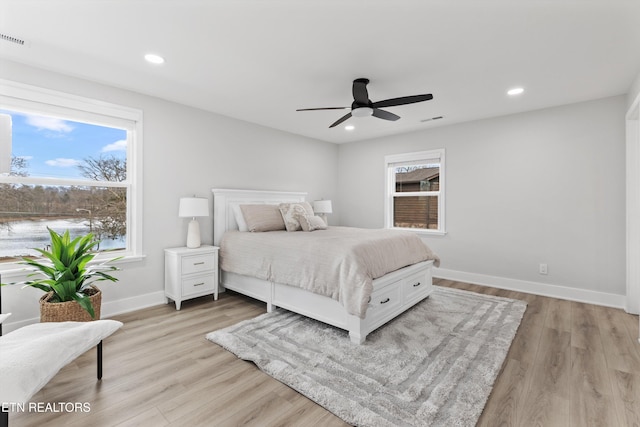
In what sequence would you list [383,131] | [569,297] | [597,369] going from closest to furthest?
1. [597,369]
2. [569,297]
3. [383,131]

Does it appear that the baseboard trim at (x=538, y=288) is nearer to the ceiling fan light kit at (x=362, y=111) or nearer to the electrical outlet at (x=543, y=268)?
the electrical outlet at (x=543, y=268)

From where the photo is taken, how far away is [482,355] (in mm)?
2287

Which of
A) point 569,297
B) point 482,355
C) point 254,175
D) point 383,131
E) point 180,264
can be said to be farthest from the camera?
point 383,131

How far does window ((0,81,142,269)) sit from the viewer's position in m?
2.67

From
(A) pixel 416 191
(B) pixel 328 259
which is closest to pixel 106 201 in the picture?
(B) pixel 328 259

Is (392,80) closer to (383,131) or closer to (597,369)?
(383,131)

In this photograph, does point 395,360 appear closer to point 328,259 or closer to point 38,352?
point 328,259

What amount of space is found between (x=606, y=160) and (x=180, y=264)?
5045 mm

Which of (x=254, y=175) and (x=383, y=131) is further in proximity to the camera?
(x=383, y=131)

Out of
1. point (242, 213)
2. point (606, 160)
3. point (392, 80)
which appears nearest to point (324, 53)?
point (392, 80)

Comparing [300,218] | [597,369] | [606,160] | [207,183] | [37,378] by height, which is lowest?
[597,369]

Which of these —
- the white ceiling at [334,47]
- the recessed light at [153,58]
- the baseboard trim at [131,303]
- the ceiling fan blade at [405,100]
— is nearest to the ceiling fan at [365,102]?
the ceiling fan blade at [405,100]

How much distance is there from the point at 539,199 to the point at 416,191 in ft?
5.67

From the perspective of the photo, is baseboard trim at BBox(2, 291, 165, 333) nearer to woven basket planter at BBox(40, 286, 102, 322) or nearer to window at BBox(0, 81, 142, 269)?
window at BBox(0, 81, 142, 269)
